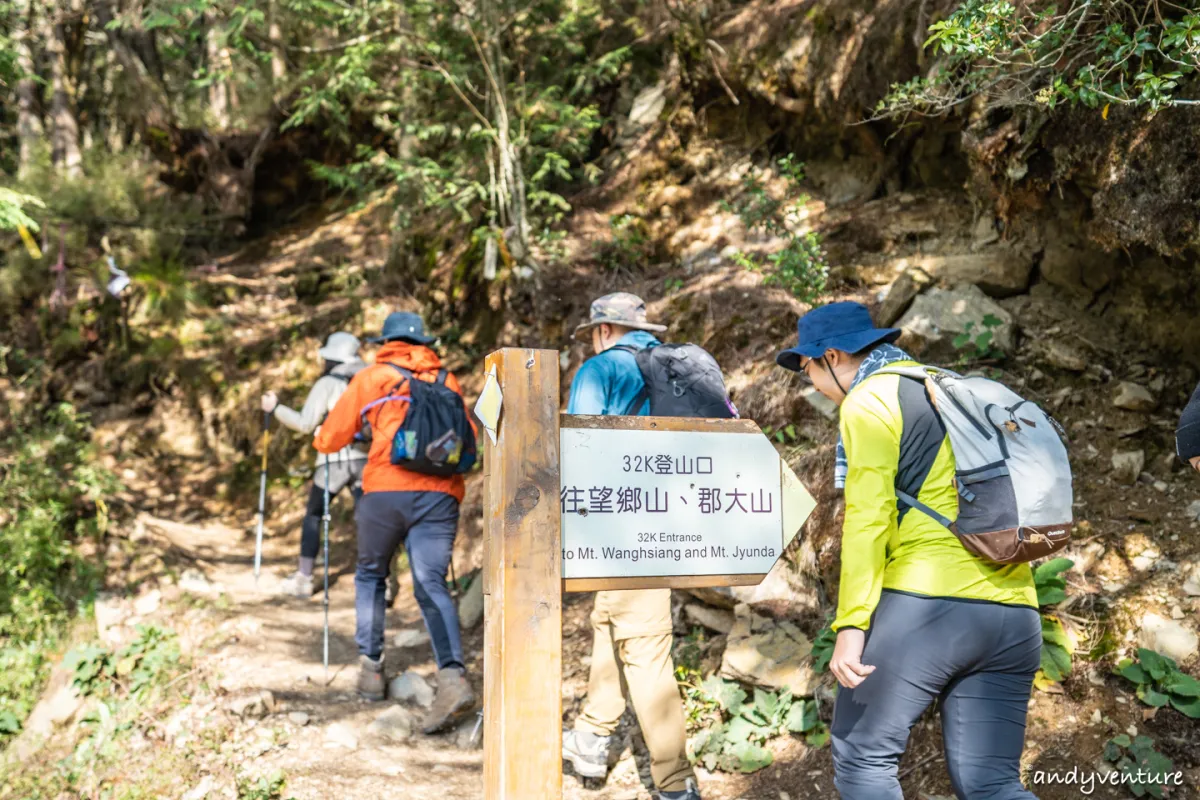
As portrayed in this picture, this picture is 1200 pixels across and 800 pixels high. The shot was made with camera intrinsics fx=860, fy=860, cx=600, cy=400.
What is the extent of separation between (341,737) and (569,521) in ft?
10.6

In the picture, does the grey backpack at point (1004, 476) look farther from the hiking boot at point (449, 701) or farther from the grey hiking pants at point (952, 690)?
the hiking boot at point (449, 701)

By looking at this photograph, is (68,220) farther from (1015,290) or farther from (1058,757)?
(1058,757)

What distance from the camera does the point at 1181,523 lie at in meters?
4.50

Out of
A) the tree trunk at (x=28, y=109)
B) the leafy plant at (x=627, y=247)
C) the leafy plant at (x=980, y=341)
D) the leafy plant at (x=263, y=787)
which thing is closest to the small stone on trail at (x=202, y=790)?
the leafy plant at (x=263, y=787)

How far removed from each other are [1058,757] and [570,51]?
29.2ft

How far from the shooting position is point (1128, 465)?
4898 mm

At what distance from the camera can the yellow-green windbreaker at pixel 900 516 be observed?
2.69 metres

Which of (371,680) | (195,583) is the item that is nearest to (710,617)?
(371,680)

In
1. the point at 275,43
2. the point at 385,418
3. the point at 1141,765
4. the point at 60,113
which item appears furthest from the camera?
the point at 60,113

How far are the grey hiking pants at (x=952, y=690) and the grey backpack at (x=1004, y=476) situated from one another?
0.75 ft

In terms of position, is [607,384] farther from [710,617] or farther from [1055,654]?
[1055,654]

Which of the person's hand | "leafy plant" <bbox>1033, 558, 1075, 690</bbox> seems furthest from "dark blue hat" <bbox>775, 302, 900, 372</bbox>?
"leafy plant" <bbox>1033, 558, 1075, 690</bbox>

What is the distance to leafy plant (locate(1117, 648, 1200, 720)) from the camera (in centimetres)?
362

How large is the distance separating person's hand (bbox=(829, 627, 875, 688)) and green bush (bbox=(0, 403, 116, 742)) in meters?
6.05
